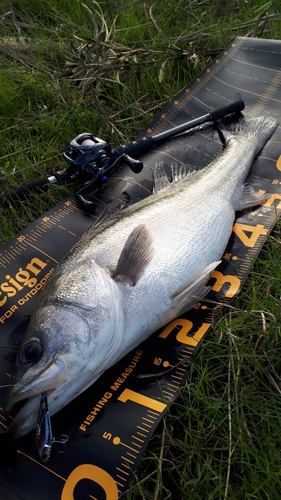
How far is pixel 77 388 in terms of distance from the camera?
2078mm

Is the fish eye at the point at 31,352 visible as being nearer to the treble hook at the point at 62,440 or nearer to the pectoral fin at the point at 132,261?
the treble hook at the point at 62,440

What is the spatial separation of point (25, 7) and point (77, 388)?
5.18 meters

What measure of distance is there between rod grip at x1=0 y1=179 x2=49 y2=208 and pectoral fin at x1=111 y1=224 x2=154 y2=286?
1.23 meters

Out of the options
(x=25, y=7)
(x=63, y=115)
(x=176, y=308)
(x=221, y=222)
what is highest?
(x=25, y=7)

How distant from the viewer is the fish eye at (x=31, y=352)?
2053 mm

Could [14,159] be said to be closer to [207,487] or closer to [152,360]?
[152,360]

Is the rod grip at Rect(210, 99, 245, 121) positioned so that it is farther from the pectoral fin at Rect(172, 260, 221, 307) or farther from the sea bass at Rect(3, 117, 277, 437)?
the pectoral fin at Rect(172, 260, 221, 307)

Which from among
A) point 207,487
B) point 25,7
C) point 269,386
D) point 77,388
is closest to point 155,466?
point 207,487

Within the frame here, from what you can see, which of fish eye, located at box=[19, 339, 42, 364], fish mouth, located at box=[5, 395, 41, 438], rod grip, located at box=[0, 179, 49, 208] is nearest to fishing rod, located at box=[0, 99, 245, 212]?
rod grip, located at box=[0, 179, 49, 208]

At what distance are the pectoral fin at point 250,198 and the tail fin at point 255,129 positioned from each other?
50 centimetres

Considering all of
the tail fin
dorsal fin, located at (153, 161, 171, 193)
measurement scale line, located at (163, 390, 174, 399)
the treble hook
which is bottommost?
the treble hook

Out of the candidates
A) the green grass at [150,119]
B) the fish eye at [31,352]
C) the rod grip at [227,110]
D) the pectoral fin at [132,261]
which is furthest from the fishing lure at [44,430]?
the rod grip at [227,110]

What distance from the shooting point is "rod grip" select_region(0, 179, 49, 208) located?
3.29m

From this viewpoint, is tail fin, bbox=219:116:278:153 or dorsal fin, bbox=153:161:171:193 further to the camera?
tail fin, bbox=219:116:278:153
